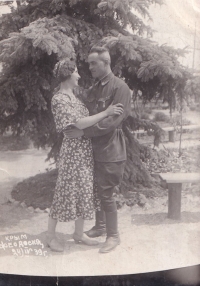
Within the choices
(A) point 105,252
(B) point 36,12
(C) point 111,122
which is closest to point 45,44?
(B) point 36,12

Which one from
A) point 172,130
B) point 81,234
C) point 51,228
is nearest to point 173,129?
point 172,130

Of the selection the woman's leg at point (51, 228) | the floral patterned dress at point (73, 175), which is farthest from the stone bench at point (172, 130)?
the woman's leg at point (51, 228)

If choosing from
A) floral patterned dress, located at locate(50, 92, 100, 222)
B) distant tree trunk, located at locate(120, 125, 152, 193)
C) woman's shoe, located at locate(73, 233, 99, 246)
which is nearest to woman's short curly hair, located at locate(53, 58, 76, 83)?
floral patterned dress, located at locate(50, 92, 100, 222)

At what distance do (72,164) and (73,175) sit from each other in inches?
3.1

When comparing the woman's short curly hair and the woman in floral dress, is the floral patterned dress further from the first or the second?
the woman's short curly hair

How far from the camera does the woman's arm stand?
2881mm

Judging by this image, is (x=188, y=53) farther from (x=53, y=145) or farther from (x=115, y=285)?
(x=115, y=285)

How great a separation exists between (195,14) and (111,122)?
98 cm

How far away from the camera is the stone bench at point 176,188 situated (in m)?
3.13

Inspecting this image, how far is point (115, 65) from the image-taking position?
9.92ft

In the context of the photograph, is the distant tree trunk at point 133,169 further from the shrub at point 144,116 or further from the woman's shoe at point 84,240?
the woman's shoe at point 84,240

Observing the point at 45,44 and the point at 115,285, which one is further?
the point at 115,285

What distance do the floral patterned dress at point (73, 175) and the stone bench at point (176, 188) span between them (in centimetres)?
55

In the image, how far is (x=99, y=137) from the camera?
2955 mm
